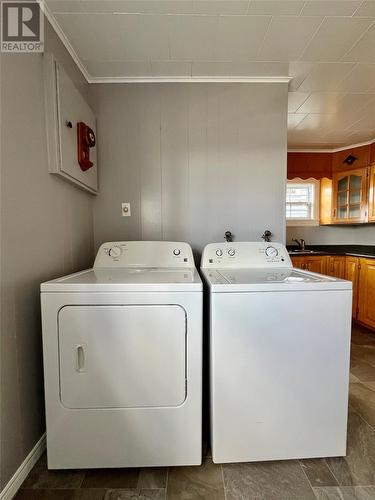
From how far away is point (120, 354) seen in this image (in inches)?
42.9

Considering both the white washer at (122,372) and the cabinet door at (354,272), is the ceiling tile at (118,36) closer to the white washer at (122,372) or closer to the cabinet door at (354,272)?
the white washer at (122,372)

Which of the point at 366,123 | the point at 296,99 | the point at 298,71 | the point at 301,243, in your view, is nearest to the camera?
the point at 298,71

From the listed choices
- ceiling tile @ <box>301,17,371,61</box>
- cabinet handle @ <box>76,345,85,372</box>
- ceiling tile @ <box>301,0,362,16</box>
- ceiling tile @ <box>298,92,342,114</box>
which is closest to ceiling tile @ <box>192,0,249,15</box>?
ceiling tile @ <box>301,0,362,16</box>

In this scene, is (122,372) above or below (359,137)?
below

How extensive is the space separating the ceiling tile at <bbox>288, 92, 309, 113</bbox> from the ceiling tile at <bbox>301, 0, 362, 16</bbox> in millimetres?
790

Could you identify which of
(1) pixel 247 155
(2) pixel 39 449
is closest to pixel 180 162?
(1) pixel 247 155

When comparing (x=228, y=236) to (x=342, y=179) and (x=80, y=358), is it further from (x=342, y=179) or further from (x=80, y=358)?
(x=342, y=179)

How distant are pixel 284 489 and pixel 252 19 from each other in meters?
2.35

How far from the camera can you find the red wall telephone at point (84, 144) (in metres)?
1.59

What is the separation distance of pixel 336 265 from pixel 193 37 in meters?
3.14

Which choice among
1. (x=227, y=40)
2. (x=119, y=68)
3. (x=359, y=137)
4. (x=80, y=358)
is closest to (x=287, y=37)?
(x=227, y=40)

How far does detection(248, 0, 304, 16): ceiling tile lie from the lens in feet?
4.27

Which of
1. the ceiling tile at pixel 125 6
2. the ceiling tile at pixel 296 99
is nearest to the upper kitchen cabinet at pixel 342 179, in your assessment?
the ceiling tile at pixel 296 99

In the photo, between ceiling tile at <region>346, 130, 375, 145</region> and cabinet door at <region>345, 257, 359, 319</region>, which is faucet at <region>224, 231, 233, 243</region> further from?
ceiling tile at <region>346, 130, 375, 145</region>
